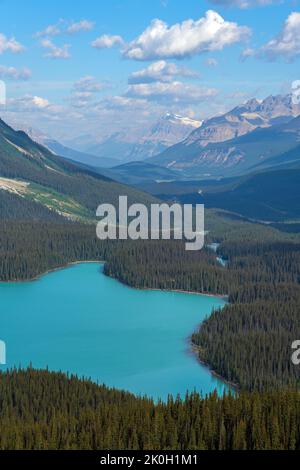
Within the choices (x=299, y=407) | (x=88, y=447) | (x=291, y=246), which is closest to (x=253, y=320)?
(x=299, y=407)

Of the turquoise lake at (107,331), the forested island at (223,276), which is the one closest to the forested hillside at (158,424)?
the turquoise lake at (107,331)

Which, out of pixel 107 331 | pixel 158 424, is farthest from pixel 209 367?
pixel 158 424

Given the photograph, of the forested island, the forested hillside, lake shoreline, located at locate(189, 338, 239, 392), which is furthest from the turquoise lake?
the forested hillside

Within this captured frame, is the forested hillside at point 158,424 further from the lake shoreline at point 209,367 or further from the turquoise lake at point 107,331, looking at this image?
the lake shoreline at point 209,367

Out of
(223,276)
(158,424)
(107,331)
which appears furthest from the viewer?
(223,276)

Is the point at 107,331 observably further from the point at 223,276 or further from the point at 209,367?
the point at 223,276

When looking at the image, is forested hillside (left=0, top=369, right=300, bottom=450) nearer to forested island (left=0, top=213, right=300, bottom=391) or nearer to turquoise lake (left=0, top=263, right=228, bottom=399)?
turquoise lake (left=0, top=263, right=228, bottom=399)

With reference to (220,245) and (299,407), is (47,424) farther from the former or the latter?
(220,245)

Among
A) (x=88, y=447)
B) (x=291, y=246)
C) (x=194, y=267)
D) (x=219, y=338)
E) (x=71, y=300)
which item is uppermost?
(x=291, y=246)
